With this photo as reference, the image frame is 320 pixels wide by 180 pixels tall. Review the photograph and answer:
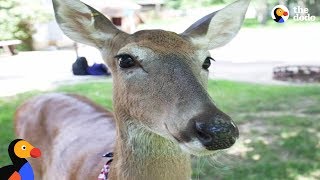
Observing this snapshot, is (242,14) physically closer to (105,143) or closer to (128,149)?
(128,149)

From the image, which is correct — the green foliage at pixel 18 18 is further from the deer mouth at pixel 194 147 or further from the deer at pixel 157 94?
the deer mouth at pixel 194 147

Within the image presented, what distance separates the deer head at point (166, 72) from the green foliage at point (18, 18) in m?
6.97

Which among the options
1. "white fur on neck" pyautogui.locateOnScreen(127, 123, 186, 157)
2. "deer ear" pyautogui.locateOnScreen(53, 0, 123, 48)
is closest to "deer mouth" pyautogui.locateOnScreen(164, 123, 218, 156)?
"white fur on neck" pyautogui.locateOnScreen(127, 123, 186, 157)

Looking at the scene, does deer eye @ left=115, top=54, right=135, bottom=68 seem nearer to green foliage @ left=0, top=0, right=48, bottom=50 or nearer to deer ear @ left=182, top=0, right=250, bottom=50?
deer ear @ left=182, top=0, right=250, bottom=50

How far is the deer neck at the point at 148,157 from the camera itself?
1993mm

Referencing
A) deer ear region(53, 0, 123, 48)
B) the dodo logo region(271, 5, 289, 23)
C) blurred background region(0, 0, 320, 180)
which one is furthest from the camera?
blurred background region(0, 0, 320, 180)

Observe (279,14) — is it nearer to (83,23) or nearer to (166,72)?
(83,23)

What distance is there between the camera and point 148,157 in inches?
79.7

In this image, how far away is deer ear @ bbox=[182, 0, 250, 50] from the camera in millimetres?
2129

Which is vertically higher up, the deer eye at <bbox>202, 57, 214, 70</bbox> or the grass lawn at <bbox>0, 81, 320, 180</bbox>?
the deer eye at <bbox>202, 57, 214, 70</bbox>

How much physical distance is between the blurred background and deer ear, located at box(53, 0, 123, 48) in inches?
28.2

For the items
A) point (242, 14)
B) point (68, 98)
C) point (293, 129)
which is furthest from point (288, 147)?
point (242, 14)

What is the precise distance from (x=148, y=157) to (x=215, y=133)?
600 millimetres

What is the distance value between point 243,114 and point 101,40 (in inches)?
167
